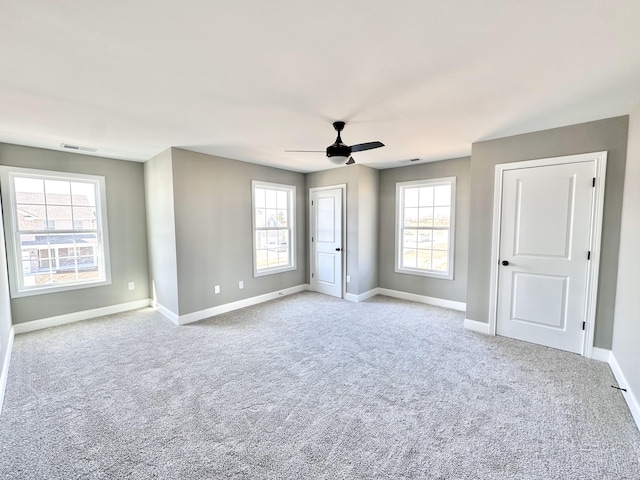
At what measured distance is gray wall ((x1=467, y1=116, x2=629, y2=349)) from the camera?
2711mm

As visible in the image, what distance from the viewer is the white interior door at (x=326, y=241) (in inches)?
203

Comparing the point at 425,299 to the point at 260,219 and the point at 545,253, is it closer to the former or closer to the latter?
the point at 545,253

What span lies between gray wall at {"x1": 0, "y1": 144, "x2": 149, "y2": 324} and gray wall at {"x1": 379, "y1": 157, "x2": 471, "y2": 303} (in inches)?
160

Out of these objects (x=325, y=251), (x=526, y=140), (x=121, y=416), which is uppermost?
(x=526, y=140)

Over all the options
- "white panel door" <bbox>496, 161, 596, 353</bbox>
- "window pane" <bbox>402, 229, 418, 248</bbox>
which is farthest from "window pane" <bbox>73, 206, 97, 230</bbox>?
"white panel door" <bbox>496, 161, 596, 353</bbox>

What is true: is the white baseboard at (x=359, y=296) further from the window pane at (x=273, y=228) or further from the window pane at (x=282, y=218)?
the window pane at (x=282, y=218)

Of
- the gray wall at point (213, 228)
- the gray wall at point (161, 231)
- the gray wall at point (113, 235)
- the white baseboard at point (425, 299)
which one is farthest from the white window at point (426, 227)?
the gray wall at point (113, 235)

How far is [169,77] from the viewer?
1916 millimetres

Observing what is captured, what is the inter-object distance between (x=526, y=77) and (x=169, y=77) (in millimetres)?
2366

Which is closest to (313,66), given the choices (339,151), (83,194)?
(339,151)

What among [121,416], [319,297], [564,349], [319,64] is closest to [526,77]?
[319,64]

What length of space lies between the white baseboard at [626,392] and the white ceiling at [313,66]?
7.39 ft

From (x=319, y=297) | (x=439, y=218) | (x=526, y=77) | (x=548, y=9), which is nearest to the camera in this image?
(x=548, y=9)

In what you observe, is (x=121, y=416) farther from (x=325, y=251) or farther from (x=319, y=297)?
(x=325, y=251)
